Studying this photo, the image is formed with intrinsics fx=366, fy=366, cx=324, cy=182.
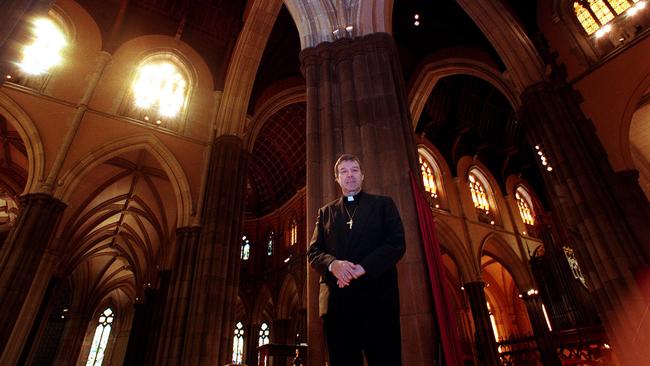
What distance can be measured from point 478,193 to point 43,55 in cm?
1769

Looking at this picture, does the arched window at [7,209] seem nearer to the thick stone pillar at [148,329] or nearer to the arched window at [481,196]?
the thick stone pillar at [148,329]

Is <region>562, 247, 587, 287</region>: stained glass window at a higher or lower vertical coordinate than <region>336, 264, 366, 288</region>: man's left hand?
higher

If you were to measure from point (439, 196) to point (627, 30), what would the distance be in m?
8.74

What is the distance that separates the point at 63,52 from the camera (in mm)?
10695

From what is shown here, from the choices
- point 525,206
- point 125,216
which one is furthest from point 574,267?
point 125,216

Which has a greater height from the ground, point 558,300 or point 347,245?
point 558,300

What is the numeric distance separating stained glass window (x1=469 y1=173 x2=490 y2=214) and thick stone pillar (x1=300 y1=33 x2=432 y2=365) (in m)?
13.6

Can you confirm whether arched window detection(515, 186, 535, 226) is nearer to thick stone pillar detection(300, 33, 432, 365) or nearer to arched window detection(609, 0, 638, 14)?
arched window detection(609, 0, 638, 14)

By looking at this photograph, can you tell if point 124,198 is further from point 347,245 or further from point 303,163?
point 347,245

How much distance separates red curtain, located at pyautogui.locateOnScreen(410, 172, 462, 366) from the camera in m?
2.86

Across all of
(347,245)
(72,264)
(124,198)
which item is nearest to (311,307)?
(347,245)

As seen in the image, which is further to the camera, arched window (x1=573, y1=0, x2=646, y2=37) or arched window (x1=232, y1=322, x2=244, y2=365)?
arched window (x1=232, y1=322, x2=244, y2=365)

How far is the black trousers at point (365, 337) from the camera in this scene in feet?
5.57

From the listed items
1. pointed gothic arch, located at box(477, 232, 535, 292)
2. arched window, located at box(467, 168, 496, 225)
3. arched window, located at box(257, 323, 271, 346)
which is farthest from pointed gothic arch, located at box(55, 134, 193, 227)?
arched window, located at box(257, 323, 271, 346)
